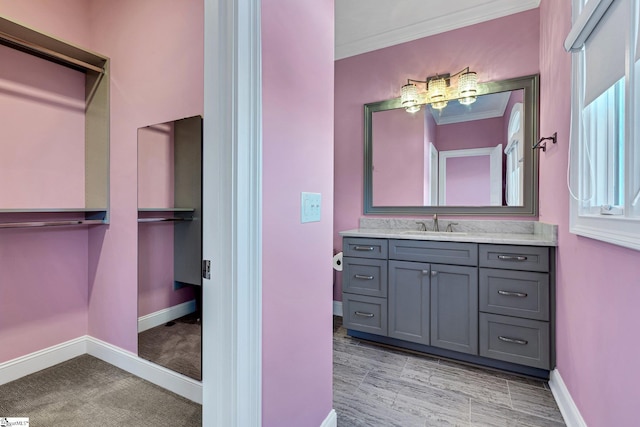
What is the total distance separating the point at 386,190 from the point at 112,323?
8.28ft

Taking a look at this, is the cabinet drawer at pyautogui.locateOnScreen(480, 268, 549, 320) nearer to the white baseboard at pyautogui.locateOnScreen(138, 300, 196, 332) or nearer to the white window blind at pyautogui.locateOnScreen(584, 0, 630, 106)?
the white window blind at pyautogui.locateOnScreen(584, 0, 630, 106)

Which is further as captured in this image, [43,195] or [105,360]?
[105,360]

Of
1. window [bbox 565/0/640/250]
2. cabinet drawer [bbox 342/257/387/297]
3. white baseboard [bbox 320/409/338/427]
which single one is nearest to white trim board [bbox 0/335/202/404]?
white baseboard [bbox 320/409/338/427]

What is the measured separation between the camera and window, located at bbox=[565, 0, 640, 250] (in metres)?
0.98

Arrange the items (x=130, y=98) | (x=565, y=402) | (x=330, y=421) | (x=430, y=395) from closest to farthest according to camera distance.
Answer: (x=330, y=421), (x=565, y=402), (x=430, y=395), (x=130, y=98)

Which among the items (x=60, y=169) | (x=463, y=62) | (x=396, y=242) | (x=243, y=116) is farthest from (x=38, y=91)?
(x=463, y=62)

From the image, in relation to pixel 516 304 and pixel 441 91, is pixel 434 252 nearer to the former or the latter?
pixel 516 304

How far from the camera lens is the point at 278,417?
3.41ft

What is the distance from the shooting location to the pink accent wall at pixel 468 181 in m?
2.57

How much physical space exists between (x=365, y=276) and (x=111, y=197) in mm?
1979

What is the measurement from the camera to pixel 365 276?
7.92 feet

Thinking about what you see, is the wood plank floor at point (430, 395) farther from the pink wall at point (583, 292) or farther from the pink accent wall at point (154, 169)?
the pink accent wall at point (154, 169)

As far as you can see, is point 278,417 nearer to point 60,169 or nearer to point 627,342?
point 627,342

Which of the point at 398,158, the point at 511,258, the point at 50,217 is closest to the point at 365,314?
the point at 511,258
